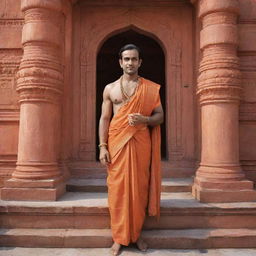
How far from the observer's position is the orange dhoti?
3.87m

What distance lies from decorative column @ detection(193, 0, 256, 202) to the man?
1.14 meters

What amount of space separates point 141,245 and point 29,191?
1971mm

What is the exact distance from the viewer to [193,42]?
6113 mm

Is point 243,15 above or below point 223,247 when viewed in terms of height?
above

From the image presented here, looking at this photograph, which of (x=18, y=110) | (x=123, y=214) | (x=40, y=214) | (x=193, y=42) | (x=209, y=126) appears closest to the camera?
(x=123, y=214)

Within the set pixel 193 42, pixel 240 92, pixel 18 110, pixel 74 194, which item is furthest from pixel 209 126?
pixel 18 110

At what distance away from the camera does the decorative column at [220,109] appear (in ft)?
15.6

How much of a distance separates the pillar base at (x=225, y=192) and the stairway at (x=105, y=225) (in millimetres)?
145

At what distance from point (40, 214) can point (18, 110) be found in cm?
218

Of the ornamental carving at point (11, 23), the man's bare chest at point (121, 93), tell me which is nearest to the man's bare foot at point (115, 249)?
the man's bare chest at point (121, 93)

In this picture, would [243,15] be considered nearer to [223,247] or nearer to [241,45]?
[241,45]

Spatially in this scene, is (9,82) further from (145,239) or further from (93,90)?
(145,239)

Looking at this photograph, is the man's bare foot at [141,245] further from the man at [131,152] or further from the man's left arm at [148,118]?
the man's left arm at [148,118]

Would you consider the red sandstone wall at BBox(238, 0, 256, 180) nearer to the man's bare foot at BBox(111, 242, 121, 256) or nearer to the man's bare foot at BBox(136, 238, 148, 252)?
the man's bare foot at BBox(136, 238, 148, 252)
